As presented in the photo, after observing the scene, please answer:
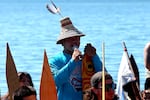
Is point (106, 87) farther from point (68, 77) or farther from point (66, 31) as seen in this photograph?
point (66, 31)

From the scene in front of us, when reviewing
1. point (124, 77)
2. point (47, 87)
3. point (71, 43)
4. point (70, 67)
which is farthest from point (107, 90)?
point (71, 43)

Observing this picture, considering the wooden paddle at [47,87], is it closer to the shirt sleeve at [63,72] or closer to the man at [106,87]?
the man at [106,87]

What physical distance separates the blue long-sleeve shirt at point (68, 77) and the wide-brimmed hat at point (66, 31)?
0.15 m

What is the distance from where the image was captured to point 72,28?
264 inches

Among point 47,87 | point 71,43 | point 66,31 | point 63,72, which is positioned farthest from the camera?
point 66,31

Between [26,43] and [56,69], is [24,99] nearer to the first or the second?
[56,69]

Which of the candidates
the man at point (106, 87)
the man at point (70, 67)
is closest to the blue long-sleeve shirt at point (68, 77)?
the man at point (70, 67)

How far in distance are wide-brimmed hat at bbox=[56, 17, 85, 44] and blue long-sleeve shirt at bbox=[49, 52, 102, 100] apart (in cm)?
15

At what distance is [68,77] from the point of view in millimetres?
6434

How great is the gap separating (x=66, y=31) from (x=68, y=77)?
1.39 feet

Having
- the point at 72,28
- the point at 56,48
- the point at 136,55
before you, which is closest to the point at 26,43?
the point at 56,48

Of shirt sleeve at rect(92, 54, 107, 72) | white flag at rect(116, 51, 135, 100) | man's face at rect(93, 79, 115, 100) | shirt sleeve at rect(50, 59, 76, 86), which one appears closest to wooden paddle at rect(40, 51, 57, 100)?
man's face at rect(93, 79, 115, 100)

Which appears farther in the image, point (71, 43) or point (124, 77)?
point (71, 43)

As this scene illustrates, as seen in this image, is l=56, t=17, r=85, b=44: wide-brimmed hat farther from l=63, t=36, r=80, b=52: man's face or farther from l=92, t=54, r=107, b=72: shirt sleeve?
l=92, t=54, r=107, b=72: shirt sleeve
